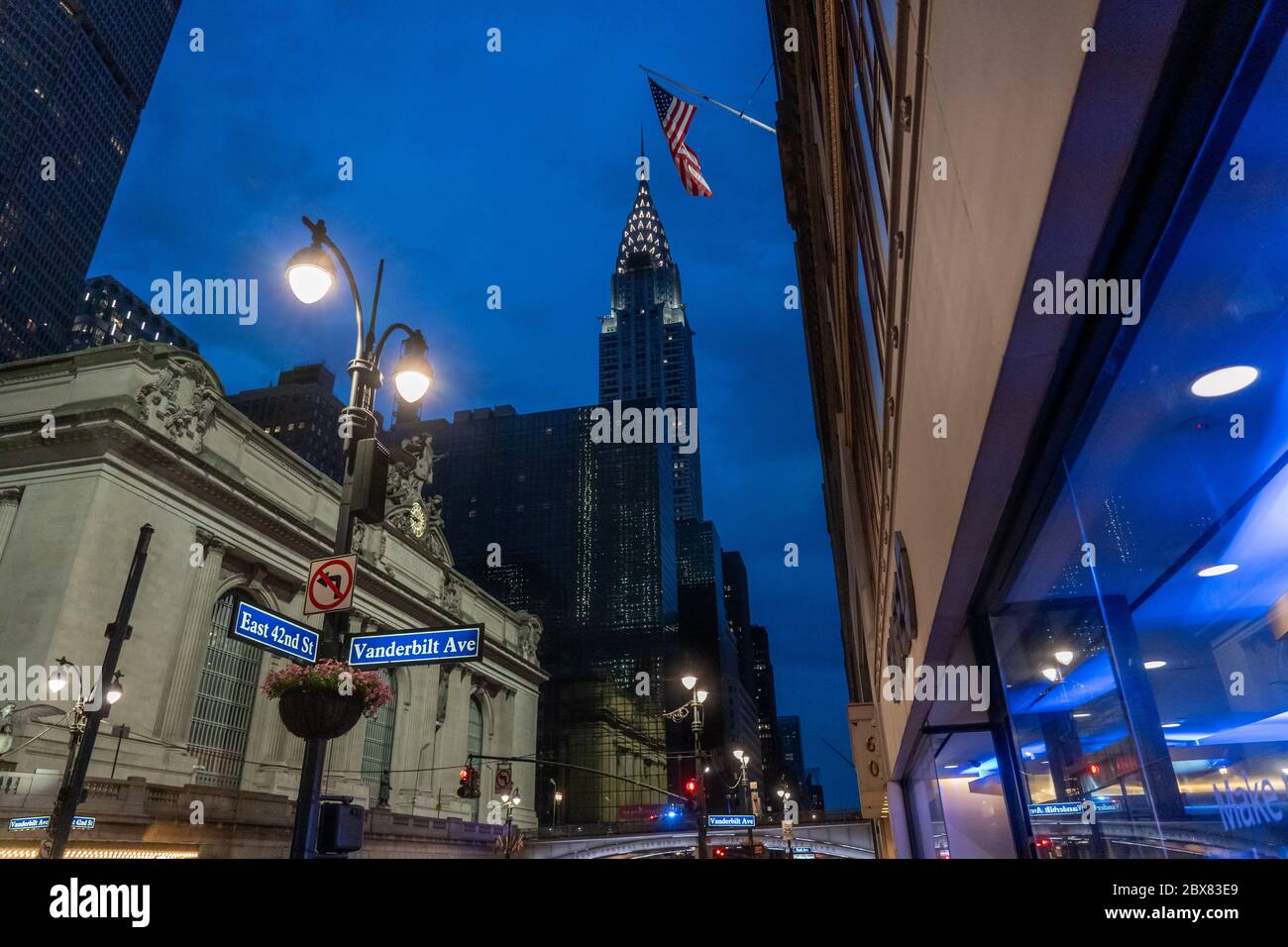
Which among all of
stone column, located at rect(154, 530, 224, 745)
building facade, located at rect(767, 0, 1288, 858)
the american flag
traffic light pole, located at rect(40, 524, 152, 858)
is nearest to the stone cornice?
stone column, located at rect(154, 530, 224, 745)

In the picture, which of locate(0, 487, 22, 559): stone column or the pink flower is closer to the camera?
the pink flower

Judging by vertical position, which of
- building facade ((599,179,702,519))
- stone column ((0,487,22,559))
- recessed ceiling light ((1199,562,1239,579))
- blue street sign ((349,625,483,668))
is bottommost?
recessed ceiling light ((1199,562,1239,579))

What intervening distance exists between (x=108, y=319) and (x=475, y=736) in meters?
135

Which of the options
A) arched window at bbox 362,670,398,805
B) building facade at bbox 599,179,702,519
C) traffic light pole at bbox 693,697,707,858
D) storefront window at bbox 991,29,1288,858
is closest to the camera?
storefront window at bbox 991,29,1288,858

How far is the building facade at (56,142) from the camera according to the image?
117m

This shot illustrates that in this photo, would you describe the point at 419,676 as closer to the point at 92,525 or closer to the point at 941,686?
the point at 92,525

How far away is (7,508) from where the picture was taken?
32.3m

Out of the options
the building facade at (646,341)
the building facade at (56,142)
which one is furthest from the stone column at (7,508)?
the building facade at (646,341)

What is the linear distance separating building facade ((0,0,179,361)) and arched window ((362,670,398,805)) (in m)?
106

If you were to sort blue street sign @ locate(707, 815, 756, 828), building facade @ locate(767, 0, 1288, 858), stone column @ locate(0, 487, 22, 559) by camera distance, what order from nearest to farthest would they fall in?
1. building facade @ locate(767, 0, 1288, 858)
2. stone column @ locate(0, 487, 22, 559)
3. blue street sign @ locate(707, 815, 756, 828)

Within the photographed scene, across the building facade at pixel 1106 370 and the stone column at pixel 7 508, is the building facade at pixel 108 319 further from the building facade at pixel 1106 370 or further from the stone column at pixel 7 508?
the building facade at pixel 1106 370

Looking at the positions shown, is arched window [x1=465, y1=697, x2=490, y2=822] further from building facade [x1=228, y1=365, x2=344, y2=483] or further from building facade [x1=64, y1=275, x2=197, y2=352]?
building facade [x1=64, y1=275, x2=197, y2=352]

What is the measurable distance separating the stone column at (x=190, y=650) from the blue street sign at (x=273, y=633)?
31.3m

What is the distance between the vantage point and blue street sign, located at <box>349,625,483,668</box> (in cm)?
799
